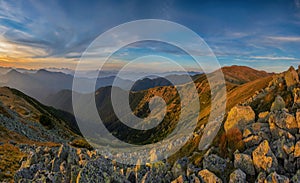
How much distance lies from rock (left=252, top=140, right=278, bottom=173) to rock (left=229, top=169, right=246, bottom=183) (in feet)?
6.04

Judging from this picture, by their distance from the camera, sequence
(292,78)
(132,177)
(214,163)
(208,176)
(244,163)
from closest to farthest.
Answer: (208,176)
(244,163)
(214,163)
(132,177)
(292,78)

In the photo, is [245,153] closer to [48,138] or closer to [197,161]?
[197,161]

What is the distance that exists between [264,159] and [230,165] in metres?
3.66

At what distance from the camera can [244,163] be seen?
84.0 ft

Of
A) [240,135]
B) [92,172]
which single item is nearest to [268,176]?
[240,135]

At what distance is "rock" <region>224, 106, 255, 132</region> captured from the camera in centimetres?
3403

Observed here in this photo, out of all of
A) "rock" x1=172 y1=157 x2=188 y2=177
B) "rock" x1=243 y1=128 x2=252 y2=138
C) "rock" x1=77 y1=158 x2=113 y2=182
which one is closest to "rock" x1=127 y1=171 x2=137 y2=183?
"rock" x1=77 y1=158 x2=113 y2=182

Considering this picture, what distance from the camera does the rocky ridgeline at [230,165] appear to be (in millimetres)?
24531

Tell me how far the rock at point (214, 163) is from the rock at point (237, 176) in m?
1.84

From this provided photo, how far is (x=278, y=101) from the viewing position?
38.0 m

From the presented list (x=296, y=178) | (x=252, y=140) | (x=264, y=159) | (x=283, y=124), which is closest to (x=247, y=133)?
→ (x=252, y=140)

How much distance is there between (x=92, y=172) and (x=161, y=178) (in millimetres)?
7696

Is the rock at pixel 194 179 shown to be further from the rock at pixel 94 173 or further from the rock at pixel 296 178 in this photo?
the rock at pixel 94 173

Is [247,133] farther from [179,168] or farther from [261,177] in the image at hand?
[179,168]
